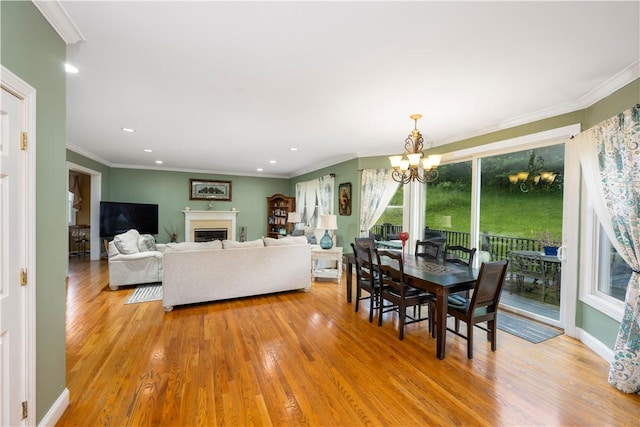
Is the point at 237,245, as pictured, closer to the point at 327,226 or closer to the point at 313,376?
the point at 327,226

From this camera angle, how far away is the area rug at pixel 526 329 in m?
2.93

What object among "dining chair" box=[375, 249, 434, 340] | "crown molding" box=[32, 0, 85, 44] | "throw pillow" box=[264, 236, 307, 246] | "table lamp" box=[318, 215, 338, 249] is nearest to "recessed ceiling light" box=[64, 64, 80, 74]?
"crown molding" box=[32, 0, 85, 44]

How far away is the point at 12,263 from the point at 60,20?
1.47 metres

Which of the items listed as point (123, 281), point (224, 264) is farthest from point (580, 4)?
point (123, 281)

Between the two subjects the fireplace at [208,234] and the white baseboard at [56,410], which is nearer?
the white baseboard at [56,410]

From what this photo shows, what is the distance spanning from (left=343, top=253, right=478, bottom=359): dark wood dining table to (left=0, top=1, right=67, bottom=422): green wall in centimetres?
286

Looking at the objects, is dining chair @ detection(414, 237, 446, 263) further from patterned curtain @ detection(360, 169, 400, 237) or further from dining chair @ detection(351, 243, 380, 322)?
patterned curtain @ detection(360, 169, 400, 237)

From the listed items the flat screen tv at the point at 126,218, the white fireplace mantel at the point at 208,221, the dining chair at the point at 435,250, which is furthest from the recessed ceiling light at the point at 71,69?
the white fireplace mantel at the point at 208,221

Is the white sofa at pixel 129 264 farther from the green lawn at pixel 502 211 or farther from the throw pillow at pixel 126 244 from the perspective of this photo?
the green lawn at pixel 502 211

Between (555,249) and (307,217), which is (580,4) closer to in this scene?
(555,249)

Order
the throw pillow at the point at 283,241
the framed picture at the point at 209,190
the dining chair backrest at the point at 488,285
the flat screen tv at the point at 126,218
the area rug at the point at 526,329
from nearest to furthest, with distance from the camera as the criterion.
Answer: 1. the dining chair backrest at the point at 488,285
2. the area rug at the point at 526,329
3. the throw pillow at the point at 283,241
4. the flat screen tv at the point at 126,218
5. the framed picture at the point at 209,190

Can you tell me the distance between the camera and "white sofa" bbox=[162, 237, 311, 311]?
363 centimetres

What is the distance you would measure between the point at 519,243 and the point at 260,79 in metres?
3.81

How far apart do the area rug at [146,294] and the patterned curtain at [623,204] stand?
517 centimetres
